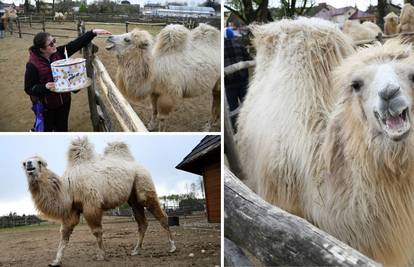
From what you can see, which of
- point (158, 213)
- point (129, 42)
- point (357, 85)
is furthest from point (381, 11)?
point (158, 213)

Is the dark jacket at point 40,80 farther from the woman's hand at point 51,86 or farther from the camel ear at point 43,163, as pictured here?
the camel ear at point 43,163

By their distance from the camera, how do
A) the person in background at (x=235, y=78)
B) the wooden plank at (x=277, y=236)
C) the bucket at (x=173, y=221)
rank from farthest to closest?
the person in background at (x=235, y=78) → the bucket at (x=173, y=221) → the wooden plank at (x=277, y=236)

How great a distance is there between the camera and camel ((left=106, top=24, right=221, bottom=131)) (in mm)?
1832

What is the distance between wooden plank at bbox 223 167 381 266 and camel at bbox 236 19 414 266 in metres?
0.36

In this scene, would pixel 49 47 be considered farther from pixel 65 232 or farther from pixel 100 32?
pixel 65 232

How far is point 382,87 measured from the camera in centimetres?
117

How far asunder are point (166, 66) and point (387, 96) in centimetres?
134

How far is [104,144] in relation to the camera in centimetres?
143

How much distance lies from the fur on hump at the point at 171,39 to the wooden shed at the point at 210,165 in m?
0.44

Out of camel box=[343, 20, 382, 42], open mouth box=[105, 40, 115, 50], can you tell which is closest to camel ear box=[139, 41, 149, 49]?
open mouth box=[105, 40, 115, 50]

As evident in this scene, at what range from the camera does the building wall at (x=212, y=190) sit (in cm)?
140

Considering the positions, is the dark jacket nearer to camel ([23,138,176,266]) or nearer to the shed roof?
camel ([23,138,176,266])

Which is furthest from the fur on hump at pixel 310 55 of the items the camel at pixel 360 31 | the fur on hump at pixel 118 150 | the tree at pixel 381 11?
the tree at pixel 381 11

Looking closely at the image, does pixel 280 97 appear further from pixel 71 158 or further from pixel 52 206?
pixel 52 206
